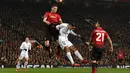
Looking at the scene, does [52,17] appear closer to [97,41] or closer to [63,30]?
[63,30]

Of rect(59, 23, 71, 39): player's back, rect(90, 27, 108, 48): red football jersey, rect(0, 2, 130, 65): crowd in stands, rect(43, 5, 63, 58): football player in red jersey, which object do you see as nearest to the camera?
rect(43, 5, 63, 58): football player in red jersey

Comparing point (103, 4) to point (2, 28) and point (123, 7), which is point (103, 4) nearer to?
point (123, 7)

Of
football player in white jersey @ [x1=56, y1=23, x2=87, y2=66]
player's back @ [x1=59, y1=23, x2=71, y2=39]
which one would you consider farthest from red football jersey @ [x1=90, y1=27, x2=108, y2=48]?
player's back @ [x1=59, y1=23, x2=71, y2=39]

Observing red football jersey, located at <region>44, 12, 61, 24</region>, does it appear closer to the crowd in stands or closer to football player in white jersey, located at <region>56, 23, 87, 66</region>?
football player in white jersey, located at <region>56, 23, 87, 66</region>

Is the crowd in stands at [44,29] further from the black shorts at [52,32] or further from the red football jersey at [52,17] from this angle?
the red football jersey at [52,17]

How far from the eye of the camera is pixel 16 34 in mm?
42469

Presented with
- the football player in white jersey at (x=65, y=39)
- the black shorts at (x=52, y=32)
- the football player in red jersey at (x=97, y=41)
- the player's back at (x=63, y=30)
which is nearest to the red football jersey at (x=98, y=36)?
the football player in red jersey at (x=97, y=41)

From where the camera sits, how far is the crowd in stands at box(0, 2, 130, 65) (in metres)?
38.8

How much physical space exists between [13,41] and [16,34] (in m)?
2.97

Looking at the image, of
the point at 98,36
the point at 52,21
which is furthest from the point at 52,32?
the point at 98,36

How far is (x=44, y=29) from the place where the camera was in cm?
4434

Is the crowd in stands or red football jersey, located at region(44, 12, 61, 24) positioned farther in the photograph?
the crowd in stands

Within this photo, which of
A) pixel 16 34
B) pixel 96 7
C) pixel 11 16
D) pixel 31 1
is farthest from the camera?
pixel 96 7

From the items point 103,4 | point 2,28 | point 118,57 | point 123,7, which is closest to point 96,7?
point 103,4
